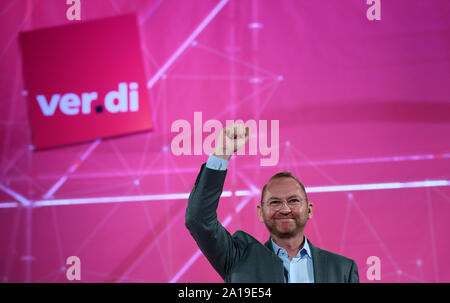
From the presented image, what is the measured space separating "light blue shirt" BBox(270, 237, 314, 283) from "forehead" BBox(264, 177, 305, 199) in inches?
6.1

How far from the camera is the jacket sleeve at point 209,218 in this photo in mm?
1438

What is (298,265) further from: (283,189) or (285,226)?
(283,189)

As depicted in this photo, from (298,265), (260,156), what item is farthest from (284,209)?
(260,156)

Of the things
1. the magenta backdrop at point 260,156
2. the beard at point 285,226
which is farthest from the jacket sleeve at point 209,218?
the magenta backdrop at point 260,156

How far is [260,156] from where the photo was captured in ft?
9.08

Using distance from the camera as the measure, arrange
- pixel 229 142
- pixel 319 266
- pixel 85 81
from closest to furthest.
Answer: pixel 229 142
pixel 319 266
pixel 85 81

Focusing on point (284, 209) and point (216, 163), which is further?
point (284, 209)

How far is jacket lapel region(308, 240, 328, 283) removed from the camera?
154 centimetres

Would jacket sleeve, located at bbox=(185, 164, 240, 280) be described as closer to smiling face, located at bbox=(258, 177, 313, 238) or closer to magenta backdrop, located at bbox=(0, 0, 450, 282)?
smiling face, located at bbox=(258, 177, 313, 238)

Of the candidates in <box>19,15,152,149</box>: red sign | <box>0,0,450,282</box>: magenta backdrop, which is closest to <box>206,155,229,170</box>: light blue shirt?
<box>0,0,450,282</box>: magenta backdrop

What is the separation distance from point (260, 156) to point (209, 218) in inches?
52.0

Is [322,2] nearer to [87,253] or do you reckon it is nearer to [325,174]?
[325,174]

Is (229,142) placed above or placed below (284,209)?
above

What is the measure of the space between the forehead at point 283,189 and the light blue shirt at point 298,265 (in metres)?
0.16
